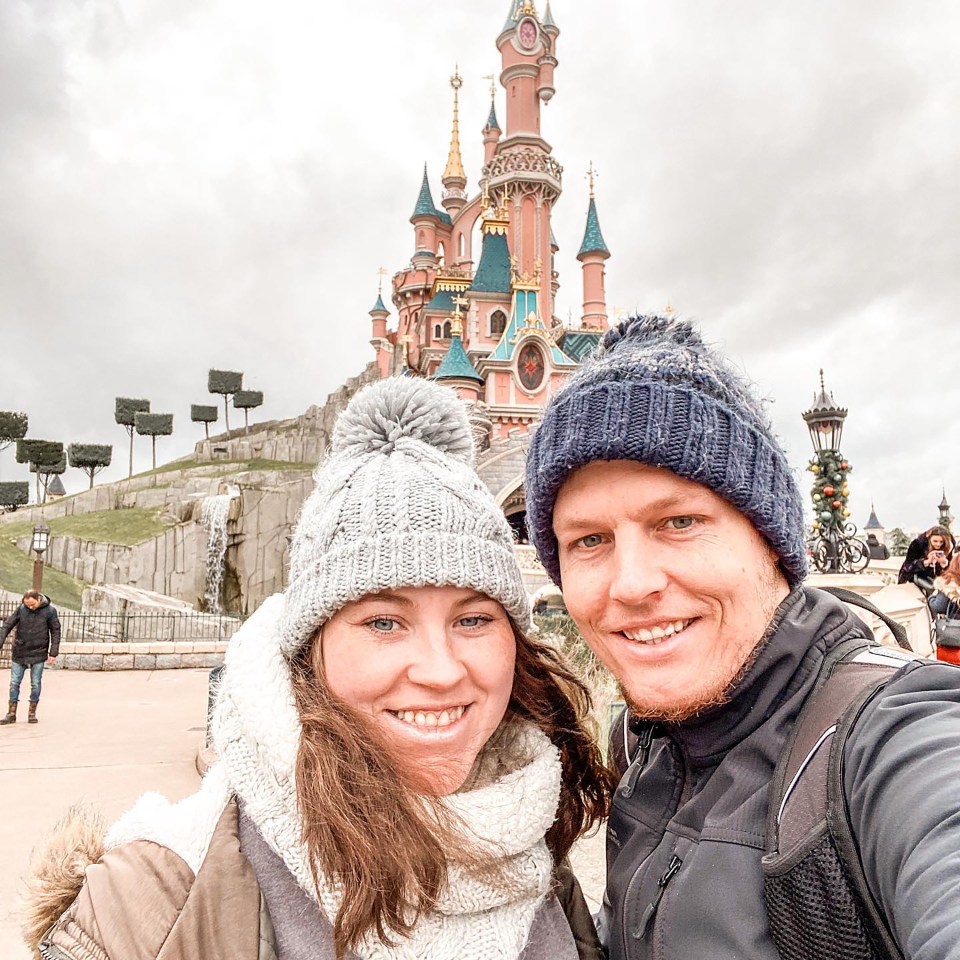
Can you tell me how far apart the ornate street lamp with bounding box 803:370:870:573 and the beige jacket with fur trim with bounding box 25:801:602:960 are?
1147cm

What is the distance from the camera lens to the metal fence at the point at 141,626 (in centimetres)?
1369

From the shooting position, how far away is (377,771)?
1564mm

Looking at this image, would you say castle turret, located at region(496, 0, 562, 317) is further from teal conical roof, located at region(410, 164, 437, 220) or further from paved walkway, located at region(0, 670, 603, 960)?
paved walkway, located at region(0, 670, 603, 960)

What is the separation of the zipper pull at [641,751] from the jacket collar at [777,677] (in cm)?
25

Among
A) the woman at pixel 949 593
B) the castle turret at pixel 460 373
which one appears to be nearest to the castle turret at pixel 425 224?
the castle turret at pixel 460 373

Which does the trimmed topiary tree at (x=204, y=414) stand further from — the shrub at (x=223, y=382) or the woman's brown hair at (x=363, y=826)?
the woman's brown hair at (x=363, y=826)

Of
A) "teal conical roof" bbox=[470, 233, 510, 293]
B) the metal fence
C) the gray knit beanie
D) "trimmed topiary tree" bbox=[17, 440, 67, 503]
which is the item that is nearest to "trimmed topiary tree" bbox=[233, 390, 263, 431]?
"trimmed topiary tree" bbox=[17, 440, 67, 503]

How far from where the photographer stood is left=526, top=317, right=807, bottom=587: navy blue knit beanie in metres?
1.56

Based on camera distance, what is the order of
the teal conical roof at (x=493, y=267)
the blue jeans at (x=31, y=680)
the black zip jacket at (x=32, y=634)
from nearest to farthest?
1. the blue jeans at (x=31, y=680)
2. the black zip jacket at (x=32, y=634)
3. the teal conical roof at (x=493, y=267)

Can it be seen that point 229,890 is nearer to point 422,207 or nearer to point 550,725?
point 550,725

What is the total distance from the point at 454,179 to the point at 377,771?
56.1 metres

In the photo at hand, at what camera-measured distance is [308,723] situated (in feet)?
5.22

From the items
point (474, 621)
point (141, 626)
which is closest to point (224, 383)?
point (141, 626)

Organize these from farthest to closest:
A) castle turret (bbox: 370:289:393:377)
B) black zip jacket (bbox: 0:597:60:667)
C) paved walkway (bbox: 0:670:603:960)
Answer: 1. castle turret (bbox: 370:289:393:377)
2. black zip jacket (bbox: 0:597:60:667)
3. paved walkway (bbox: 0:670:603:960)
